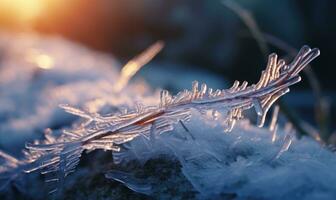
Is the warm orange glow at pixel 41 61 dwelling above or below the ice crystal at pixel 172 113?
above

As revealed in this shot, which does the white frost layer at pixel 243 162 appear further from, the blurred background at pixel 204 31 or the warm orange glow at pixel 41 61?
the blurred background at pixel 204 31

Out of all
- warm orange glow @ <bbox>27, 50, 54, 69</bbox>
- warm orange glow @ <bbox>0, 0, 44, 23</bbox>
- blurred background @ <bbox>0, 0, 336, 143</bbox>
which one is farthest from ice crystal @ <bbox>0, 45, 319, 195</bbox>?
blurred background @ <bbox>0, 0, 336, 143</bbox>

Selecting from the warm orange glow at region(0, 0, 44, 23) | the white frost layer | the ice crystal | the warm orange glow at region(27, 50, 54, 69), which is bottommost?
the white frost layer

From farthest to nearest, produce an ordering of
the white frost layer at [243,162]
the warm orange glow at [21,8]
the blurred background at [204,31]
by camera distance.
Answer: the blurred background at [204,31] < the warm orange glow at [21,8] < the white frost layer at [243,162]

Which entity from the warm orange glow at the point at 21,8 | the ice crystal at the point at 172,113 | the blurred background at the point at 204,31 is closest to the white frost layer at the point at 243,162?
the ice crystal at the point at 172,113

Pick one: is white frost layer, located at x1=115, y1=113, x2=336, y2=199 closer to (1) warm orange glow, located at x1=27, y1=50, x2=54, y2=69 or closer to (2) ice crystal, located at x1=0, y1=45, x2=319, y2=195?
(2) ice crystal, located at x1=0, y1=45, x2=319, y2=195

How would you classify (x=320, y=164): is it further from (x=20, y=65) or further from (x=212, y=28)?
(x=212, y=28)

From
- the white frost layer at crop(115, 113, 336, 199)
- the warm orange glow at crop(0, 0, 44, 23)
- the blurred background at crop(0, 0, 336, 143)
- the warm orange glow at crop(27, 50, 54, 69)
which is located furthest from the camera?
the blurred background at crop(0, 0, 336, 143)

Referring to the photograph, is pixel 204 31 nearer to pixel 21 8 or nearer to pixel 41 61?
pixel 21 8
